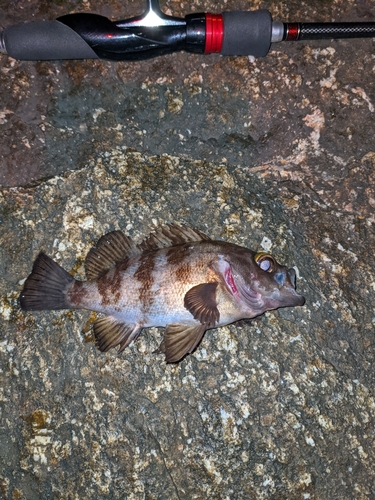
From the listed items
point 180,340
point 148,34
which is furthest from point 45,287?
point 148,34

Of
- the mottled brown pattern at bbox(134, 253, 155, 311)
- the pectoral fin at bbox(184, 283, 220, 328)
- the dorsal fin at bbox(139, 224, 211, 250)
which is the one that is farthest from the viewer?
the dorsal fin at bbox(139, 224, 211, 250)

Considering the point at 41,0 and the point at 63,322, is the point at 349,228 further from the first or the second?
the point at 41,0

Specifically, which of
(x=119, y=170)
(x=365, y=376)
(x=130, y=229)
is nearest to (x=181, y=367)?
(x=130, y=229)

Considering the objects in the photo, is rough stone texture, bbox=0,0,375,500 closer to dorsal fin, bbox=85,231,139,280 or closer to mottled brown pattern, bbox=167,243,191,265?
dorsal fin, bbox=85,231,139,280

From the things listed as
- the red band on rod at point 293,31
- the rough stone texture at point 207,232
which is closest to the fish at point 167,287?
the rough stone texture at point 207,232

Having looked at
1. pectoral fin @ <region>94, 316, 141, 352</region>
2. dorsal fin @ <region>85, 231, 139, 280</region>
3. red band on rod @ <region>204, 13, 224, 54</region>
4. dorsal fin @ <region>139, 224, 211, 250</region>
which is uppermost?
red band on rod @ <region>204, 13, 224, 54</region>

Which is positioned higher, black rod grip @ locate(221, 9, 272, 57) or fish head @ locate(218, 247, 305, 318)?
black rod grip @ locate(221, 9, 272, 57)

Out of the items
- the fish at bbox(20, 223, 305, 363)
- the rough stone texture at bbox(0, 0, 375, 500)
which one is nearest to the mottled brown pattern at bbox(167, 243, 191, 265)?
the fish at bbox(20, 223, 305, 363)
